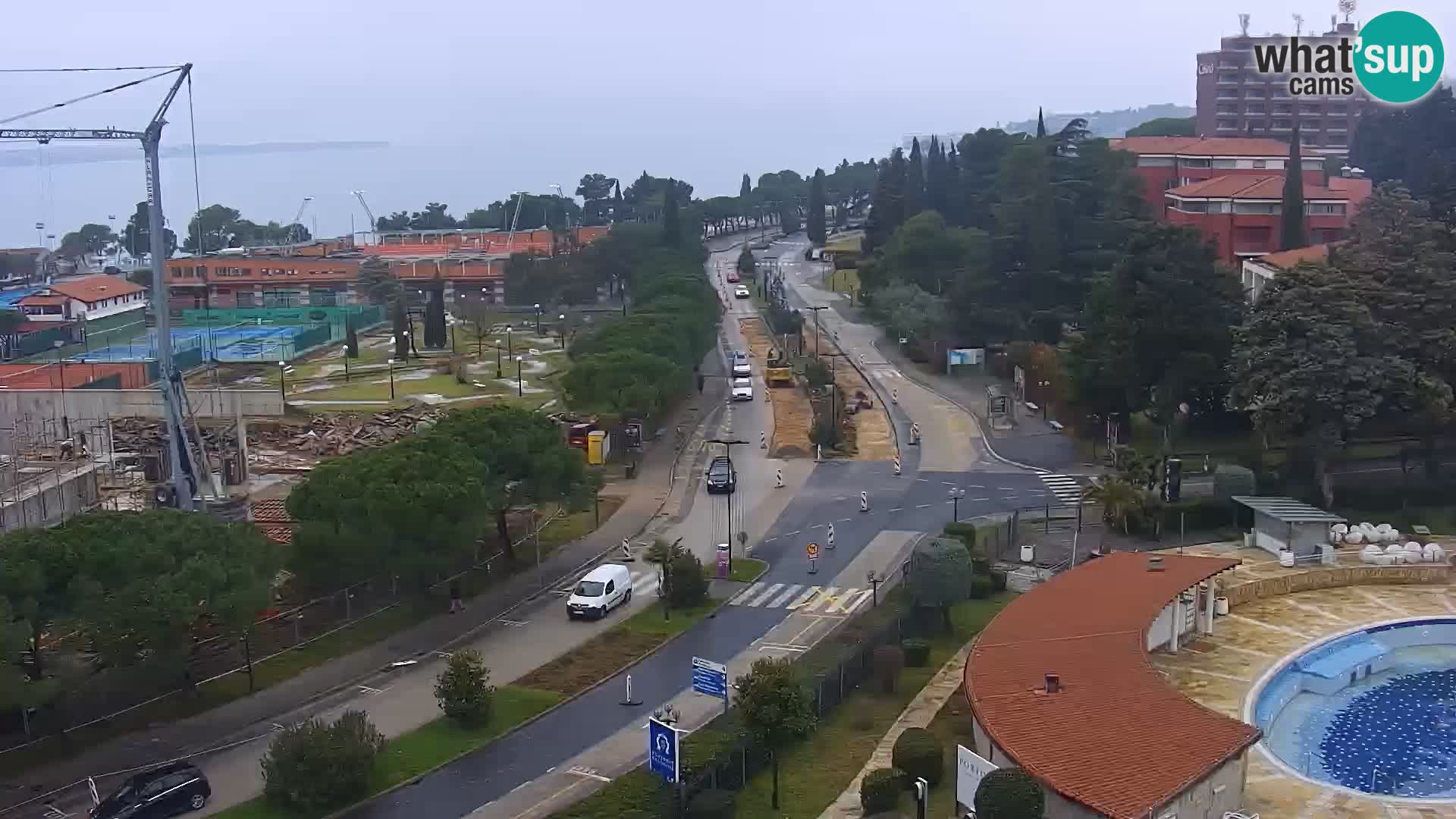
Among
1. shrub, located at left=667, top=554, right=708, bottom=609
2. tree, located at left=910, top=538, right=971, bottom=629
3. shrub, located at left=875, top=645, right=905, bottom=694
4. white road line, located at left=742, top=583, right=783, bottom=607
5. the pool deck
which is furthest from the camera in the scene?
white road line, located at left=742, top=583, right=783, bottom=607

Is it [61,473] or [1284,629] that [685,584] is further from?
[61,473]

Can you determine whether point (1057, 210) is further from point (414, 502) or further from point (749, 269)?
point (749, 269)

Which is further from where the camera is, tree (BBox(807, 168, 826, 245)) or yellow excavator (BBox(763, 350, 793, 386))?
tree (BBox(807, 168, 826, 245))

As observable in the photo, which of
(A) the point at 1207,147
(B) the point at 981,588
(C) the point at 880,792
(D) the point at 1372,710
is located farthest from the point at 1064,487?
(A) the point at 1207,147

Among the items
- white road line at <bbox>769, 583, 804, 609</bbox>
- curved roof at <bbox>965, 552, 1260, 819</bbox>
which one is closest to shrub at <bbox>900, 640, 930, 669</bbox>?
curved roof at <bbox>965, 552, 1260, 819</bbox>

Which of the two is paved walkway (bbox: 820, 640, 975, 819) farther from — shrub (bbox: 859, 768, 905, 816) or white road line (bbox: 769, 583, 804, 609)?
white road line (bbox: 769, 583, 804, 609)

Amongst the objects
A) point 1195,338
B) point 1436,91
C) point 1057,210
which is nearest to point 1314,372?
point 1195,338

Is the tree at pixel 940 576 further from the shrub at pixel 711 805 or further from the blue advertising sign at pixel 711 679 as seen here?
the shrub at pixel 711 805
